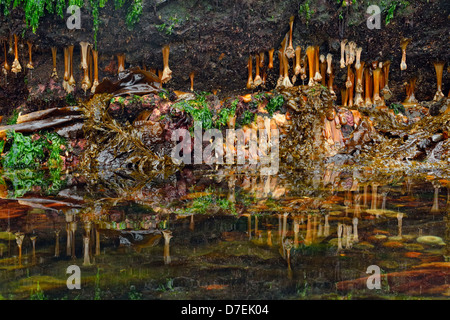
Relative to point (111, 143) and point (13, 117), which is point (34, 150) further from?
point (13, 117)

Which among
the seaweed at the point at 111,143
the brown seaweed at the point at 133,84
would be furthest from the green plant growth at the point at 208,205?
the brown seaweed at the point at 133,84

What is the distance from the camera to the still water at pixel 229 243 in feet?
4.11

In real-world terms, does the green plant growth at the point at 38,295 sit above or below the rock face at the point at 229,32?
below

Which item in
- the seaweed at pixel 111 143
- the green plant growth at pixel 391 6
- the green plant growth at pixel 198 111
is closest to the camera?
the seaweed at pixel 111 143

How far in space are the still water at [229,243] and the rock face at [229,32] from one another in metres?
4.73

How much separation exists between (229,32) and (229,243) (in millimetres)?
6121

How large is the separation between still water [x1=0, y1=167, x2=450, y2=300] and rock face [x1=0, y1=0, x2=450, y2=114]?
4.73 m

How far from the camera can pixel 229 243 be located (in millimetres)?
1720

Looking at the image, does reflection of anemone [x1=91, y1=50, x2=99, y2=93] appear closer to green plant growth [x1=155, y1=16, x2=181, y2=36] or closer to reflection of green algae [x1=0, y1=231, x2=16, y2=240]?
green plant growth [x1=155, y1=16, x2=181, y2=36]

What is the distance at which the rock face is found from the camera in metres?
6.76

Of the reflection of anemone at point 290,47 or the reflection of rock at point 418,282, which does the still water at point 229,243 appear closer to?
the reflection of rock at point 418,282

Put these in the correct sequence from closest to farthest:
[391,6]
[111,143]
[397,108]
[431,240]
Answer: [431,240] → [111,143] → [391,6] → [397,108]

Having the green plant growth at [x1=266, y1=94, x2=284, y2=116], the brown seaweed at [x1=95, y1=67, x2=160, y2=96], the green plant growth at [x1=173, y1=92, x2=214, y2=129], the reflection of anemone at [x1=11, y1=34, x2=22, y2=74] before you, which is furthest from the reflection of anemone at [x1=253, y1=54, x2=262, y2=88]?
the reflection of anemone at [x1=11, y1=34, x2=22, y2=74]

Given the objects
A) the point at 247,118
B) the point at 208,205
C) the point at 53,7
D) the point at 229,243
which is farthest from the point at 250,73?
the point at 229,243
